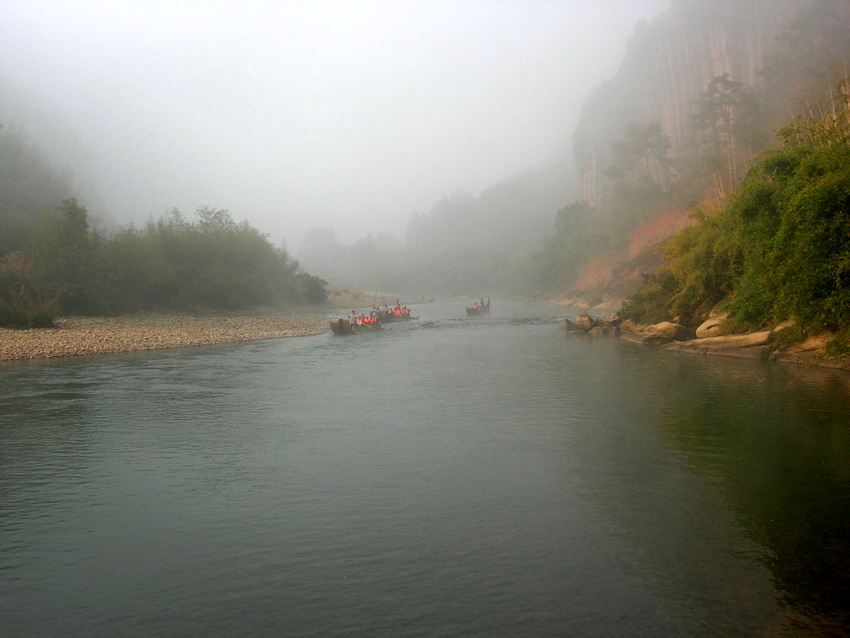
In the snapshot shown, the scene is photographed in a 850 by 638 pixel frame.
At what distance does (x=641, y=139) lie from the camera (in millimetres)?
87000

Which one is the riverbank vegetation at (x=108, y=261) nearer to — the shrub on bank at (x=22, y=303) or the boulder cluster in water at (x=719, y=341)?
the shrub on bank at (x=22, y=303)

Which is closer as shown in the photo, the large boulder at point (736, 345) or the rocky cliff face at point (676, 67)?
the large boulder at point (736, 345)

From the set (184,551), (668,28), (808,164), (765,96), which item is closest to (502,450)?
(184,551)

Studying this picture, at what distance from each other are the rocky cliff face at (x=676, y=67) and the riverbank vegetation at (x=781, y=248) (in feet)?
182

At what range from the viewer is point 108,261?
45.5 metres

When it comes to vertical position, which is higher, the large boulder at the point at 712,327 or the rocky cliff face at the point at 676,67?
the rocky cliff face at the point at 676,67

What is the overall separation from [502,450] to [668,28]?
140 meters

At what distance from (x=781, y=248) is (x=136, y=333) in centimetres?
3194

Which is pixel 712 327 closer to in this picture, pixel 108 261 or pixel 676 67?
pixel 108 261

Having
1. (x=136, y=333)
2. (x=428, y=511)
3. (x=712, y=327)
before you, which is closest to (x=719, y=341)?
(x=712, y=327)

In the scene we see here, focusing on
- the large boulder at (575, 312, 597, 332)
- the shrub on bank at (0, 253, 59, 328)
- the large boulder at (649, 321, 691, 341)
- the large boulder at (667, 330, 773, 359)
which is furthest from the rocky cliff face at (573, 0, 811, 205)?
the shrub on bank at (0, 253, 59, 328)

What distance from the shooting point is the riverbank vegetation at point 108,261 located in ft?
129

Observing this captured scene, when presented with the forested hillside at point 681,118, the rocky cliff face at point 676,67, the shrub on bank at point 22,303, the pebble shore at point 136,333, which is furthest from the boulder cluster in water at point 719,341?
the rocky cliff face at point 676,67

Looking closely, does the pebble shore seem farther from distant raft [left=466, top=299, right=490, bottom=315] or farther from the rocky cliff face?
the rocky cliff face
